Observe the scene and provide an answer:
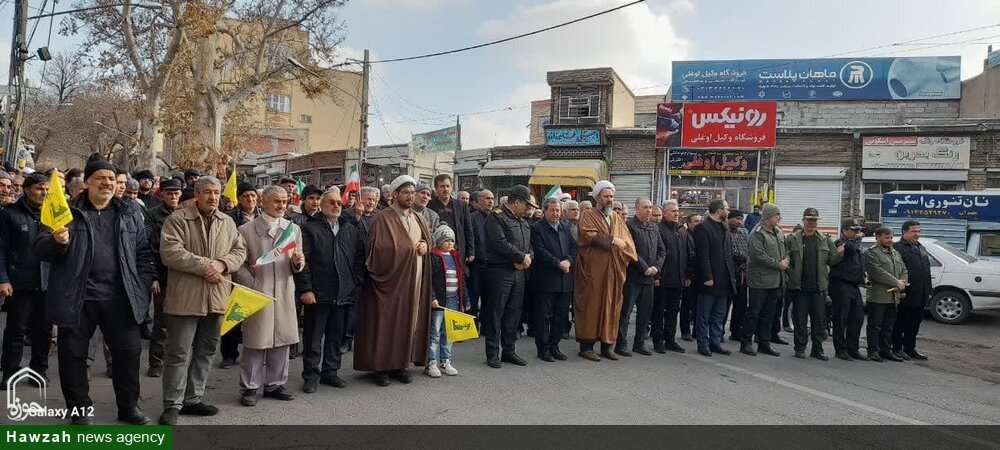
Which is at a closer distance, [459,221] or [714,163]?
[459,221]

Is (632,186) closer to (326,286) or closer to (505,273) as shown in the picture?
(505,273)

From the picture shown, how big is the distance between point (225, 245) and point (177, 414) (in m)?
1.24

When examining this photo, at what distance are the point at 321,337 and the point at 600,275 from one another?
3.23 metres

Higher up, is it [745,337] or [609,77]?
[609,77]

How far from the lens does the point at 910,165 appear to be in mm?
22016

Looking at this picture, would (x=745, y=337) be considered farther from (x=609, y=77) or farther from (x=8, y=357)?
(x=609, y=77)

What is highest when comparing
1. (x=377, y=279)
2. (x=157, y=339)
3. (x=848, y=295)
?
(x=377, y=279)

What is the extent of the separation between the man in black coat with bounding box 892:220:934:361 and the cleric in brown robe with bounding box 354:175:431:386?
6.39 meters

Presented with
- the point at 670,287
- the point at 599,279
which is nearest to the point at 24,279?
the point at 599,279

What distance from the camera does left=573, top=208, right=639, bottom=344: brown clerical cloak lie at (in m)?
7.48

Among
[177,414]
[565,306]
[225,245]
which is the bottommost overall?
[177,414]

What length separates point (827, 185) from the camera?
75.4 feet

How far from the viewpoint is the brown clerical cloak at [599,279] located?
7.48 m

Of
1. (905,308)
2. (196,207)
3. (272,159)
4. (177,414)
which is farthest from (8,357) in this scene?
(272,159)
